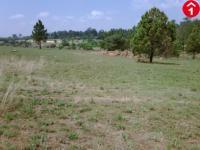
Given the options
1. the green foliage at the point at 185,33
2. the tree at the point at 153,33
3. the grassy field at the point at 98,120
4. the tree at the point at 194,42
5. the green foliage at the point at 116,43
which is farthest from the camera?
the green foliage at the point at 116,43

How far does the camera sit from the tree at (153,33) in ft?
84.2

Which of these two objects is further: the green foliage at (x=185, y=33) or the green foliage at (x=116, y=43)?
the green foliage at (x=116, y=43)

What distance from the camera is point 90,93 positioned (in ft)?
28.1

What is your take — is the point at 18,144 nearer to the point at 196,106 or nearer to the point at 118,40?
the point at 196,106

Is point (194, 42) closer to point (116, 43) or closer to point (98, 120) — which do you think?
point (116, 43)

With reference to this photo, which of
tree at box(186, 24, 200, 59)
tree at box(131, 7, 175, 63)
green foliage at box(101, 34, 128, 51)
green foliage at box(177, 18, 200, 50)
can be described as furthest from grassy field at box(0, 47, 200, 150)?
green foliage at box(101, 34, 128, 51)

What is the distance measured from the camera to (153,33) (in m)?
25.8

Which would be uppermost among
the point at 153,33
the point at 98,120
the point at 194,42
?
the point at 153,33

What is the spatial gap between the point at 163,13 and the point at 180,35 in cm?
A: 3607

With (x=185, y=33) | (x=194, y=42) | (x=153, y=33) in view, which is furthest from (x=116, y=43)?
(x=153, y=33)

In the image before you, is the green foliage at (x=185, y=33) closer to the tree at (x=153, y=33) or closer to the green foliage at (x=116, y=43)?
the green foliage at (x=116, y=43)

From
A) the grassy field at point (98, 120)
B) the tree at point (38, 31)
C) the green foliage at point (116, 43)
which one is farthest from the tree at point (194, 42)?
the tree at point (38, 31)

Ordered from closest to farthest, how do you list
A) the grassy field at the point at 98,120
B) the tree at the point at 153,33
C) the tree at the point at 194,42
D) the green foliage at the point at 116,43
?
the grassy field at the point at 98,120
the tree at the point at 153,33
the tree at the point at 194,42
the green foliage at the point at 116,43

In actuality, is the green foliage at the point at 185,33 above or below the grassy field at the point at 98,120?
above
